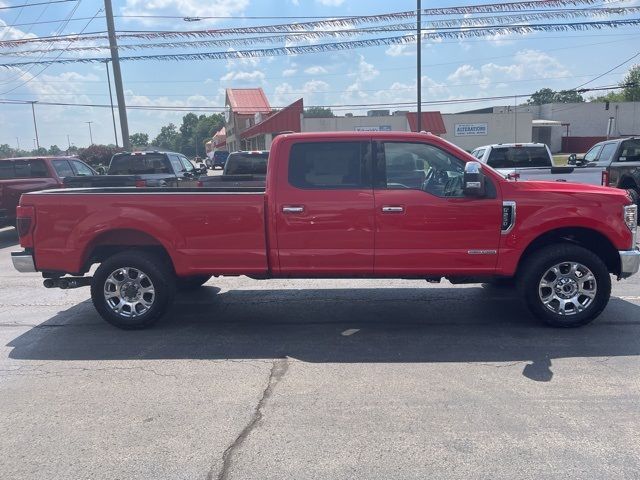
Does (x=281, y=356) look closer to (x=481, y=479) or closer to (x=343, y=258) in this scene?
(x=343, y=258)

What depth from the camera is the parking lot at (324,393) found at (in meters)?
3.44

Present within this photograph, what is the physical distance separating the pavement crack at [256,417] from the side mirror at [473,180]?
2428 mm

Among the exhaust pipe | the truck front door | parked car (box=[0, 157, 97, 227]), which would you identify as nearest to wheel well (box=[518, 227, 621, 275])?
the truck front door

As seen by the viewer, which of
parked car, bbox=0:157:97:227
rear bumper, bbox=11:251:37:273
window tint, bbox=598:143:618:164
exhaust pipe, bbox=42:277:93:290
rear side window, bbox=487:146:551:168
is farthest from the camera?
window tint, bbox=598:143:618:164

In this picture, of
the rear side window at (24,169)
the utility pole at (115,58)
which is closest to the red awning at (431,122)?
→ the utility pole at (115,58)

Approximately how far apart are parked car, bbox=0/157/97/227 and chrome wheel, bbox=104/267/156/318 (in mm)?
7986

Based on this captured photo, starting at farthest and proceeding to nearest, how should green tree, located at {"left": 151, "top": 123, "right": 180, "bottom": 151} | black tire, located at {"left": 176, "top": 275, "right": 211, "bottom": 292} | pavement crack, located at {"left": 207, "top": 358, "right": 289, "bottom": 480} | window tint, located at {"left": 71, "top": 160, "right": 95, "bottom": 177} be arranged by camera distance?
green tree, located at {"left": 151, "top": 123, "right": 180, "bottom": 151} → window tint, located at {"left": 71, "top": 160, "right": 95, "bottom": 177} → black tire, located at {"left": 176, "top": 275, "right": 211, "bottom": 292} → pavement crack, located at {"left": 207, "top": 358, "right": 289, "bottom": 480}

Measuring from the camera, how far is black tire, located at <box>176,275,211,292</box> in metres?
7.03

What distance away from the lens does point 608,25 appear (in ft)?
55.5

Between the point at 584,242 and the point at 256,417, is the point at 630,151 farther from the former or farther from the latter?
the point at 256,417

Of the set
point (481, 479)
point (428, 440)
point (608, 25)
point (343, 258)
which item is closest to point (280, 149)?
point (343, 258)

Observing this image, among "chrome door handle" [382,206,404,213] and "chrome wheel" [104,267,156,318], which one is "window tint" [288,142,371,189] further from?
"chrome wheel" [104,267,156,318]

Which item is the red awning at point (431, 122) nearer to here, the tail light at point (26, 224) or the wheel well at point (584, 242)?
the wheel well at point (584, 242)

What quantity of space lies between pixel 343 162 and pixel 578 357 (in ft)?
9.61
